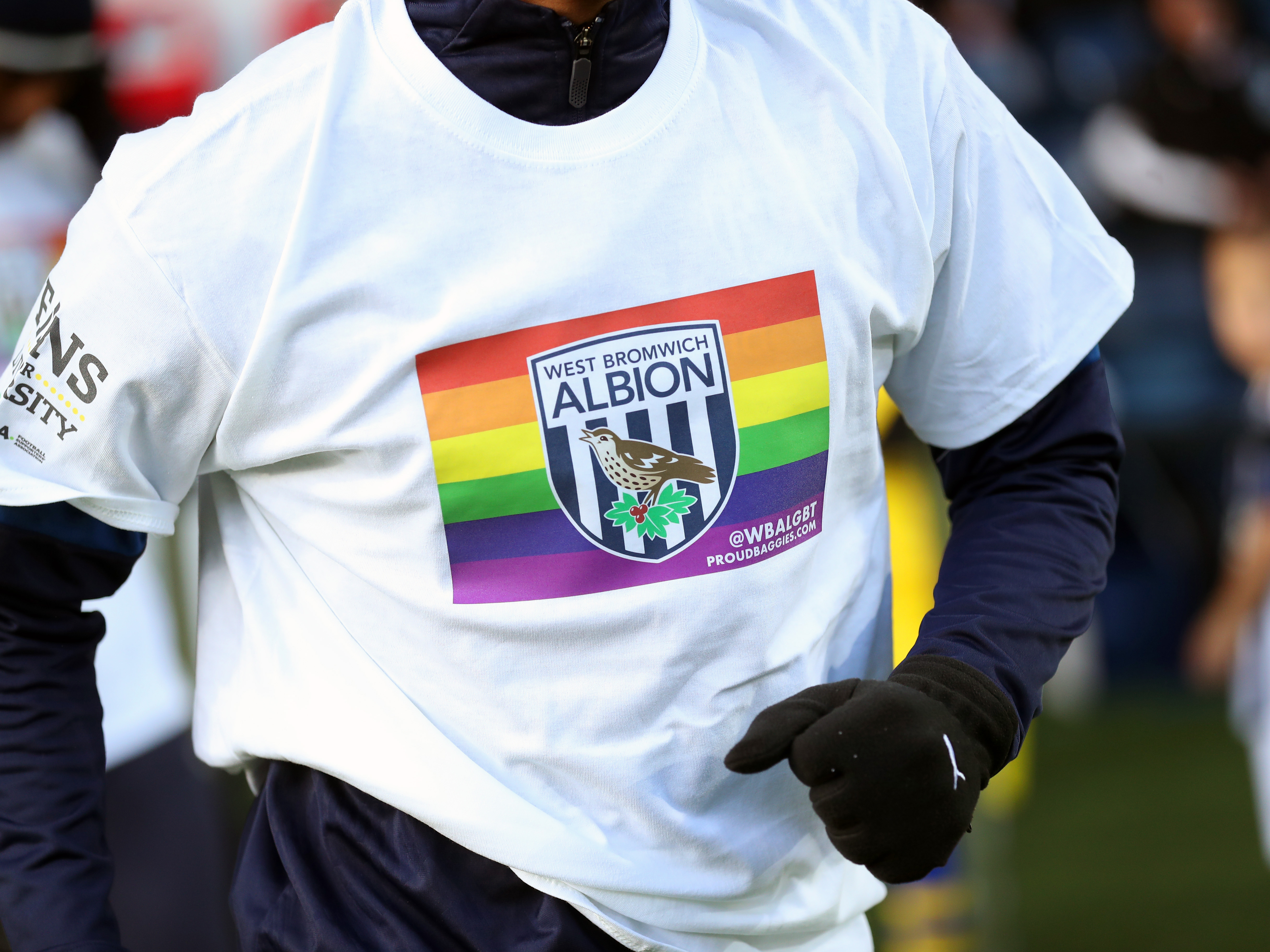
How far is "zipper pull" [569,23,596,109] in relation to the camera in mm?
964

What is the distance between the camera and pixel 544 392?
3.11 ft

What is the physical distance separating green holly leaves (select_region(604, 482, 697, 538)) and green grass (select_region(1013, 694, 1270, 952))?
232cm

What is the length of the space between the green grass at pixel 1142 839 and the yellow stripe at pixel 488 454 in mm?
2401

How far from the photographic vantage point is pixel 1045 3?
4621 millimetres

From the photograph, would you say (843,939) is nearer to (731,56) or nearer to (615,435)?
(615,435)

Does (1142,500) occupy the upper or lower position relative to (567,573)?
lower

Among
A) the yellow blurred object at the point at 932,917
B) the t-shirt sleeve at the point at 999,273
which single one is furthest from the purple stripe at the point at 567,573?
the yellow blurred object at the point at 932,917

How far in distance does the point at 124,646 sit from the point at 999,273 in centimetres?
154

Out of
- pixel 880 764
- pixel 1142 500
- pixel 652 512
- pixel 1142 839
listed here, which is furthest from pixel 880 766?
pixel 1142 500

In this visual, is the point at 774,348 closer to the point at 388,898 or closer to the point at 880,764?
the point at 880,764

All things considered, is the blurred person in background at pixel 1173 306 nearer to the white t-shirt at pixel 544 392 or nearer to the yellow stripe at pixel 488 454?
the white t-shirt at pixel 544 392

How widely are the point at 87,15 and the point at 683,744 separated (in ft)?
6.32

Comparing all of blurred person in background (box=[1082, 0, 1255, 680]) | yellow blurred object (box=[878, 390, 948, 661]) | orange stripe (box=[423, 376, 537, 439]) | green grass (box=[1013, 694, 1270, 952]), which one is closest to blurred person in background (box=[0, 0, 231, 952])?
yellow blurred object (box=[878, 390, 948, 661])

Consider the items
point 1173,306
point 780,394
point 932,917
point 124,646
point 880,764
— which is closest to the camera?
point 880,764
